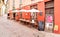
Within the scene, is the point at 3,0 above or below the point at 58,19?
above

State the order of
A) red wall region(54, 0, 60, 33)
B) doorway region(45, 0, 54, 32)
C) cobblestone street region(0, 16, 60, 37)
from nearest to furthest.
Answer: cobblestone street region(0, 16, 60, 37) → red wall region(54, 0, 60, 33) → doorway region(45, 0, 54, 32)

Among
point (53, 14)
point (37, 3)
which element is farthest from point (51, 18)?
point (37, 3)

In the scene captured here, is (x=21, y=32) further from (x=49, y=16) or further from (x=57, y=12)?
(x=57, y=12)

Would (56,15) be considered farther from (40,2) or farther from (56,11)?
(40,2)

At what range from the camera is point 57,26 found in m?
14.7

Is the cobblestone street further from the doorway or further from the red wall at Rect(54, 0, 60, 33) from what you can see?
the red wall at Rect(54, 0, 60, 33)

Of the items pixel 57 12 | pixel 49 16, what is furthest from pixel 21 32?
pixel 57 12

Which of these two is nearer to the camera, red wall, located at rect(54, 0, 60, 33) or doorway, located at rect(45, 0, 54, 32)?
red wall, located at rect(54, 0, 60, 33)

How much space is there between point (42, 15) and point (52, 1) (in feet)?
9.55

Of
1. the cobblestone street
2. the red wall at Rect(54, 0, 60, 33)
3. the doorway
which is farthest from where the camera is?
the doorway

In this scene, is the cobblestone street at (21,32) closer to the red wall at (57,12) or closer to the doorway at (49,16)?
the doorway at (49,16)

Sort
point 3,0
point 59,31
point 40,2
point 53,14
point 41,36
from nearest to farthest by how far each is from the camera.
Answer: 1. point 41,36
2. point 59,31
3. point 53,14
4. point 40,2
5. point 3,0

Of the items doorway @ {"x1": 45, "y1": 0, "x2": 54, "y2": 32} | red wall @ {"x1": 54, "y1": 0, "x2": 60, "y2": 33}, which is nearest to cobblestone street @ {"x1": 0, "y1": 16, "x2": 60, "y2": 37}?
doorway @ {"x1": 45, "y1": 0, "x2": 54, "y2": 32}

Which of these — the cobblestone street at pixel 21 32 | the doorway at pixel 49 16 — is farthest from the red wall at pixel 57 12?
the cobblestone street at pixel 21 32
